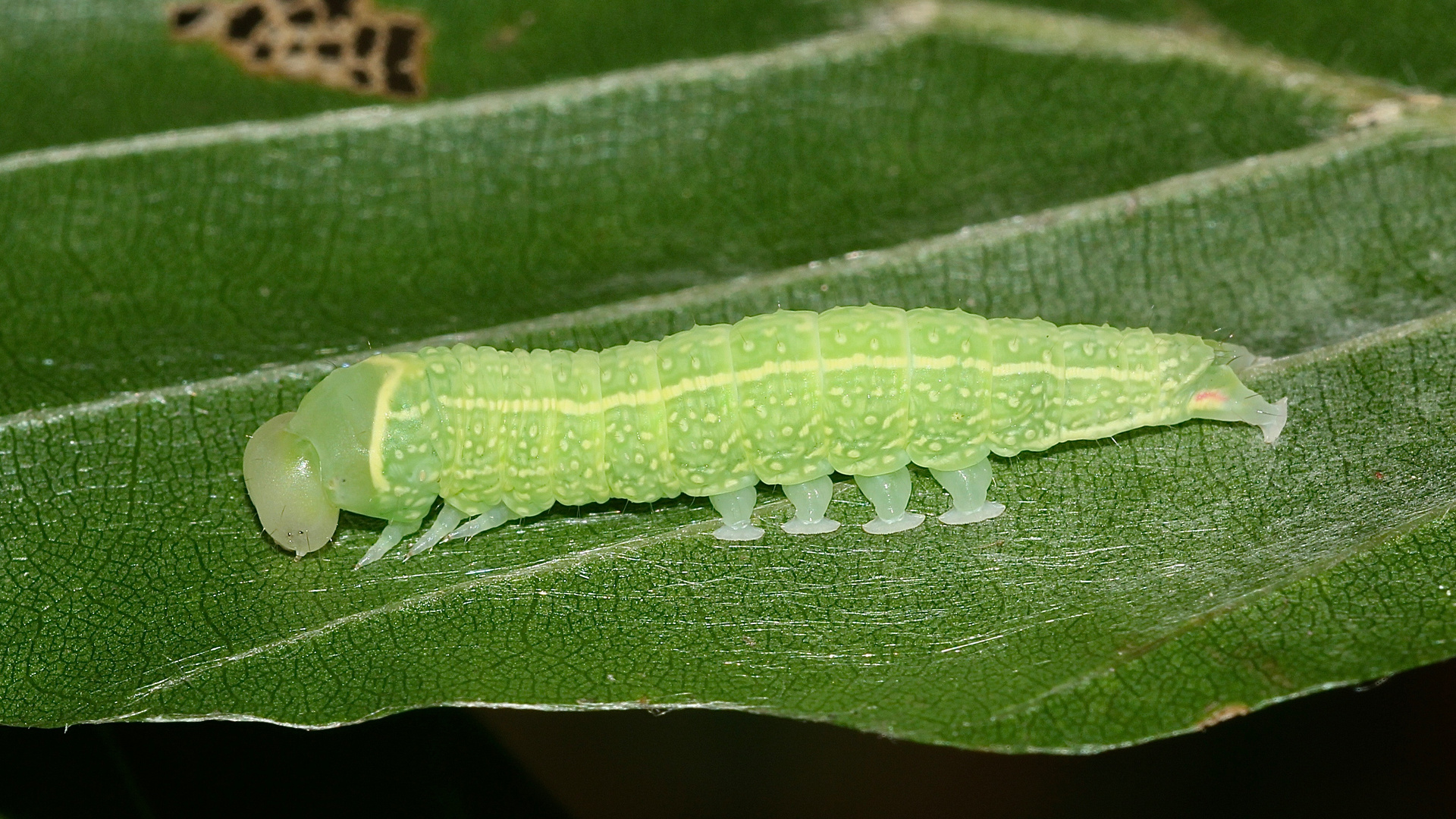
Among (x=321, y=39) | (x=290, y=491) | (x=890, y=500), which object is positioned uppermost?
(x=321, y=39)

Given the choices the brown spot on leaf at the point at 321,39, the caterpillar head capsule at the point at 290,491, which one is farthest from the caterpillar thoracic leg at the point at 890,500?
the brown spot on leaf at the point at 321,39

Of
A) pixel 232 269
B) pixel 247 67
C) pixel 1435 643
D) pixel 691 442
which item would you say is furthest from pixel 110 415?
pixel 1435 643

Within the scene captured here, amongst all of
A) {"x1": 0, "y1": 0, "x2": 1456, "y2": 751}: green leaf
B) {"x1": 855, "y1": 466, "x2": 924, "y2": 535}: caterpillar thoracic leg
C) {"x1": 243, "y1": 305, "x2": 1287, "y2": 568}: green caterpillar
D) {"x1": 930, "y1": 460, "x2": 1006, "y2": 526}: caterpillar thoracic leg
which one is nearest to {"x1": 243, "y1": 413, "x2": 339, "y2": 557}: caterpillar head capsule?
{"x1": 243, "y1": 305, "x2": 1287, "y2": 568}: green caterpillar

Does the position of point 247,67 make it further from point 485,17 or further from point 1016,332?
point 1016,332

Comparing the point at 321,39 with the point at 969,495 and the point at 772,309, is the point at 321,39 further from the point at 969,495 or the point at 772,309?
the point at 969,495

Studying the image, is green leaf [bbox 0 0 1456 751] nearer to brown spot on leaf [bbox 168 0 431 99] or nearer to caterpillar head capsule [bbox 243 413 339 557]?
caterpillar head capsule [bbox 243 413 339 557]

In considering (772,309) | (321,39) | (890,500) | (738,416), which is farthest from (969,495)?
(321,39)

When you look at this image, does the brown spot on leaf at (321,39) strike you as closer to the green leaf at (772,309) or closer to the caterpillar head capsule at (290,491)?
the green leaf at (772,309)
